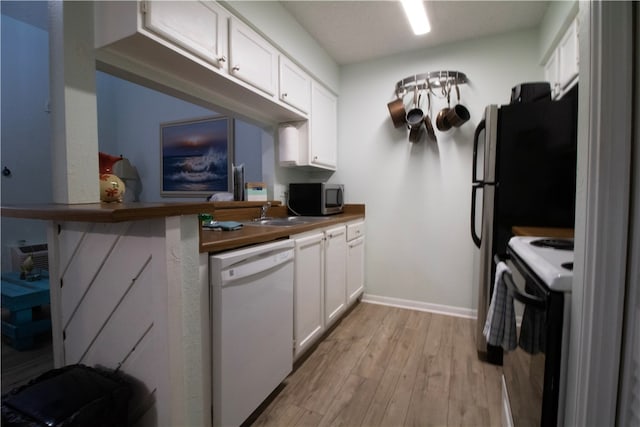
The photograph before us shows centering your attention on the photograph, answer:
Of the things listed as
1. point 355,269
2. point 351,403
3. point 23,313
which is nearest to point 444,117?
point 355,269

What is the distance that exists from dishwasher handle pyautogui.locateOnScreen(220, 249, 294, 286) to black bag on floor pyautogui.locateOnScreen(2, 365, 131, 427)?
47 centimetres

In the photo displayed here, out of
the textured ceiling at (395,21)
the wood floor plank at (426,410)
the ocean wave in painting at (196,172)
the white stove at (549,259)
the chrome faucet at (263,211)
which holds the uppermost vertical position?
the textured ceiling at (395,21)

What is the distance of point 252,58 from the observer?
179 centimetres

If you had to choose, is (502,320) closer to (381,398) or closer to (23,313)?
(381,398)

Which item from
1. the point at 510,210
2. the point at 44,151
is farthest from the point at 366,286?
the point at 44,151

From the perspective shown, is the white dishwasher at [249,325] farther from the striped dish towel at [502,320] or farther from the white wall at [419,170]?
the white wall at [419,170]

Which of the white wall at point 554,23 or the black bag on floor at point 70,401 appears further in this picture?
the white wall at point 554,23

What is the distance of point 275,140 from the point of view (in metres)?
2.57

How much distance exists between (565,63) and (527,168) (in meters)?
0.74

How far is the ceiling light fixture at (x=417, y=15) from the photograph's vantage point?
1.91m

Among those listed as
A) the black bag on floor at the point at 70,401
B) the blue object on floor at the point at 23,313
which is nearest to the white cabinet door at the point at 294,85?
the black bag on floor at the point at 70,401

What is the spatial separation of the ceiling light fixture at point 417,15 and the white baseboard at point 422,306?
94.6 inches

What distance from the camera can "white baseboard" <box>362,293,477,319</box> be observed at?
8.59ft

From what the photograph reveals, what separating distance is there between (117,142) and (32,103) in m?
1.15
